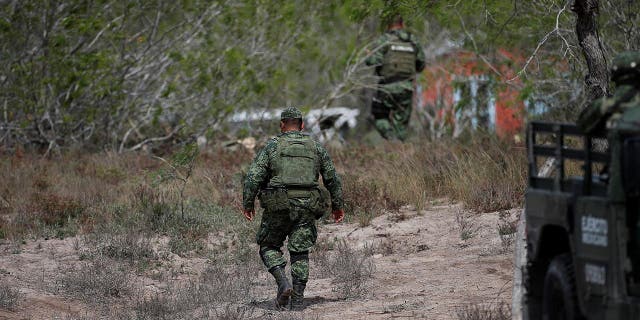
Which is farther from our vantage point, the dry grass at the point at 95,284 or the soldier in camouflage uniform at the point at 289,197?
the dry grass at the point at 95,284

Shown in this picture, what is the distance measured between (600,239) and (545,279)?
103 centimetres

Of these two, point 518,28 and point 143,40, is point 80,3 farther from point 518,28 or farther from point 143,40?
point 518,28

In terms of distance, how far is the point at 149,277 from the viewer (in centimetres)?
1166

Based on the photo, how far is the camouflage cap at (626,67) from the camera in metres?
6.38

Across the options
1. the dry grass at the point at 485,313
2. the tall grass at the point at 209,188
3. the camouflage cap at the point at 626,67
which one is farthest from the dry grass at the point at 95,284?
the camouflage cap at the point at 626,67

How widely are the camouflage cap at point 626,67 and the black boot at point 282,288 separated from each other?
3737mm

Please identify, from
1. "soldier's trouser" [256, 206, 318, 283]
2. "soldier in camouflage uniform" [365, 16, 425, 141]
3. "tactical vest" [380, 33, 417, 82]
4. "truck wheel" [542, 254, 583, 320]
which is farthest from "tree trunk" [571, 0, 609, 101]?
"tactical vest" [380, 33, 417, 82]

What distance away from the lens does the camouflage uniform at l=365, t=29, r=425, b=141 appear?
1864 centimetres

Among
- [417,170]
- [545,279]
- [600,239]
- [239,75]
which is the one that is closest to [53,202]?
[417,170]

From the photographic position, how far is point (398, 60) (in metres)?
18.7

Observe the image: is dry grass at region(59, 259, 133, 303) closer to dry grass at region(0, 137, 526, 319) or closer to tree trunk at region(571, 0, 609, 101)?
dry grass at region(0, 137, 526, 319)

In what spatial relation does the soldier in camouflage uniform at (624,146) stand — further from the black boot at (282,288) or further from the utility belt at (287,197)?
the black boot at (282,288)

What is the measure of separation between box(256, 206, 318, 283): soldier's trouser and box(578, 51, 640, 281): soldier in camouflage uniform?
3.61 meters

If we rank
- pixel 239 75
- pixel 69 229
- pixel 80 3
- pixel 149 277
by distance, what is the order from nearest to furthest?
pixel 149 277, pixel 69 229, pixel 80 3, pixel 239 75
